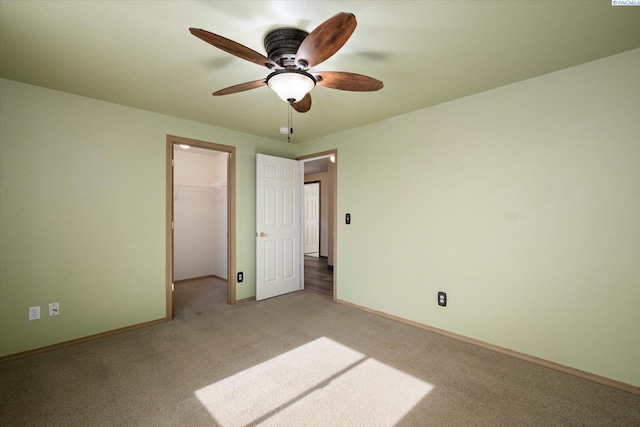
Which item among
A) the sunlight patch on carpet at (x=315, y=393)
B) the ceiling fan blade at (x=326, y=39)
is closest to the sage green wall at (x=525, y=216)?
the sunlight patch on carpet at (x=315, y=393)

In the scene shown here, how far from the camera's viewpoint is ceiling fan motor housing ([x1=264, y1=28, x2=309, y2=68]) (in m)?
1.73

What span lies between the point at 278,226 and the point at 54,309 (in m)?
2.58

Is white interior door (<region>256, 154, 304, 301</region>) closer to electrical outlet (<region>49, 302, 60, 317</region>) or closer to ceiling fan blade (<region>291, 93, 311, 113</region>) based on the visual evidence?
ceiling fan blade (<region>291, 93, 311, 113</region>)

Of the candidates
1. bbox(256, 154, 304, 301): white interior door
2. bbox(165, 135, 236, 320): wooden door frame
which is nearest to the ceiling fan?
bbox(165, 135, 236, 320): wooden door frame

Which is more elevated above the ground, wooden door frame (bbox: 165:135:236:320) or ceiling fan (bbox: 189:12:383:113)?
ceiling fan (bbox: 189:12:383:113)

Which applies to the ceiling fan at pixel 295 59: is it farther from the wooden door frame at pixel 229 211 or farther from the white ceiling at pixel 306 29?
the wooden door frame at pixel 229 211

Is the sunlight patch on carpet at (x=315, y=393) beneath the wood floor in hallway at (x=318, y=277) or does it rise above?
beneath

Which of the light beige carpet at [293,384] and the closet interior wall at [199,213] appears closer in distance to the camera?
the light beige carpet at [293,384]

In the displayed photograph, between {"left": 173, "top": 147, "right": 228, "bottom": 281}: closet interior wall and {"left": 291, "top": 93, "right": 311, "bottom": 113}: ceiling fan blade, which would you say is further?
{"left": 173, "top": 147, "right": 228, "bottom": 281}: closet interior wall

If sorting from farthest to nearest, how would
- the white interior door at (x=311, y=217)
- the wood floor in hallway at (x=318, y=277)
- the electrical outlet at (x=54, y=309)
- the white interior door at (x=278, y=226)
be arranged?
the white interior door at (x=311, y=217)
the wood floor in hallway at (x=318, y=277)
the white interior door at (x=278, y=226)
the electrical outlet at (x=54, y=309)

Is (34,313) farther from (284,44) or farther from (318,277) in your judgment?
(318,277)

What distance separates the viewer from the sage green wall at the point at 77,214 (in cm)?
242

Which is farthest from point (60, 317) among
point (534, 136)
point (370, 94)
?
point (534, 136)

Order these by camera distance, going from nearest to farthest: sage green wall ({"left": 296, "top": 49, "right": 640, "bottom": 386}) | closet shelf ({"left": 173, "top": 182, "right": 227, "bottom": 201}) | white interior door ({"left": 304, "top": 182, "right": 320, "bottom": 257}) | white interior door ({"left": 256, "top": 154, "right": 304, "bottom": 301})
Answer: sage green wall ({"left": 296, "top": 49, "right": 640, "bottom": 386}) → white interior door ({"left": 256, "top": 154, "right": 304, "bottom": 301}) → closet shelf ({"left": 173, "top": 182, "right": 227, "bottom": 201}) → white interior door ({"left": 304, "top": 182, "right": 320, "bottom": 257})
